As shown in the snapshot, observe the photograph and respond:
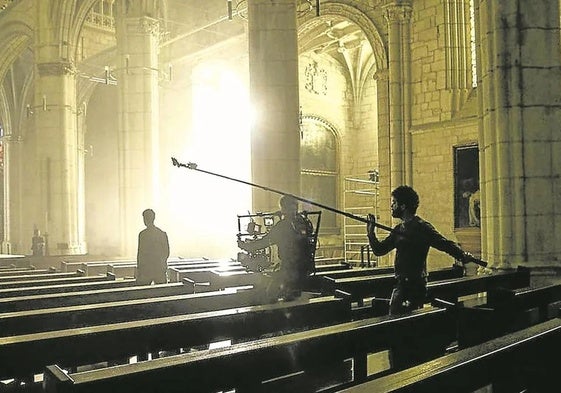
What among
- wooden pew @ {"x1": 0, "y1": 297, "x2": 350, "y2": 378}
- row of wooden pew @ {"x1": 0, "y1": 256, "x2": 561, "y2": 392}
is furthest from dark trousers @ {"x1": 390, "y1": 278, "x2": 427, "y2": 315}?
wooden pew @ {"x1": 0, "y1": 297, "x2": 350, "y2": 378}

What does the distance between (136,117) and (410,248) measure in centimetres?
1296

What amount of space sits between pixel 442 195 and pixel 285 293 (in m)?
10.7

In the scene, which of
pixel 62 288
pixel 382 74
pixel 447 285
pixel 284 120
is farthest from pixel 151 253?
pixel 382 74

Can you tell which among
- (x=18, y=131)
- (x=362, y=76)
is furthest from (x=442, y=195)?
(x=18, y=131)

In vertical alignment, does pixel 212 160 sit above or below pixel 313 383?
above

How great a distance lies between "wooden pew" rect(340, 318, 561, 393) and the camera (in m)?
2.58

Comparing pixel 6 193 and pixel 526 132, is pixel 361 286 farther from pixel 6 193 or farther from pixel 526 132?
pixel 6 193

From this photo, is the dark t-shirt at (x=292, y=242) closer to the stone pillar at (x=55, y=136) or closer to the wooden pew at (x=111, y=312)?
the wooden pew at (x=111, y=312)

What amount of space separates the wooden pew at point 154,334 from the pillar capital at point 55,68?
16015 millimetres

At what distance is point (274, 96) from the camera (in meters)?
10.1

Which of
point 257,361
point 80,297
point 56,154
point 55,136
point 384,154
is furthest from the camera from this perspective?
point 55,136

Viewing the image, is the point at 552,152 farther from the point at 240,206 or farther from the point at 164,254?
the point at 240,206

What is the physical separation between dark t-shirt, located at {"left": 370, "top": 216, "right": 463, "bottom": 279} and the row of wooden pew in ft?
1.08

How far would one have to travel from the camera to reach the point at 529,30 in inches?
261
